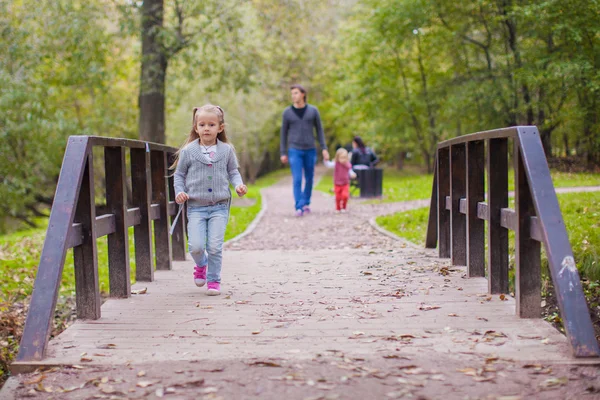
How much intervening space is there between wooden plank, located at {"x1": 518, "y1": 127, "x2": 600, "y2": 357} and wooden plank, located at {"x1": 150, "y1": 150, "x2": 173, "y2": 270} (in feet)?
12.6

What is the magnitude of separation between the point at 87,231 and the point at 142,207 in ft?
5.14

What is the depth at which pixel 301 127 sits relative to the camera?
41.0ft

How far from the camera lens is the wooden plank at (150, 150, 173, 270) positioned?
7125mm

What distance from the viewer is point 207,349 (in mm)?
4078

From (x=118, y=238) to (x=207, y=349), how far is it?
1.78 meters

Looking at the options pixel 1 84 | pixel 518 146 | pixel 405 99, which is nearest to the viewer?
pixel 518 146

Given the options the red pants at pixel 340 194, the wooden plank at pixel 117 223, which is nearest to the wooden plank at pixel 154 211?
the wooden plank at pixel 117 223

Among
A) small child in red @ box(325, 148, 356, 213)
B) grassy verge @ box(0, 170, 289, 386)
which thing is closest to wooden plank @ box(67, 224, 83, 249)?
grassy verge @ box(0, 170, 289, 386)

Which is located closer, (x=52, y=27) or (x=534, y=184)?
(x=534, y=184)

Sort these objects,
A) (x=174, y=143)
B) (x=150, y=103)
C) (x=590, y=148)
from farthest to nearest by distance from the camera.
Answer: (x=174, y=143) → (x=590, y=148) → (x=150, y=103)

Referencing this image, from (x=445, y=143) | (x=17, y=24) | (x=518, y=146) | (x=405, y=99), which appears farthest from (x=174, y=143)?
(x=518, y=146)

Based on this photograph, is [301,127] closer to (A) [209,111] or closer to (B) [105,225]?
(A) [209,111]

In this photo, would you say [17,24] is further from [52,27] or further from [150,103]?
[150,103]

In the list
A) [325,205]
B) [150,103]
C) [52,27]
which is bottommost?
[325,205]
